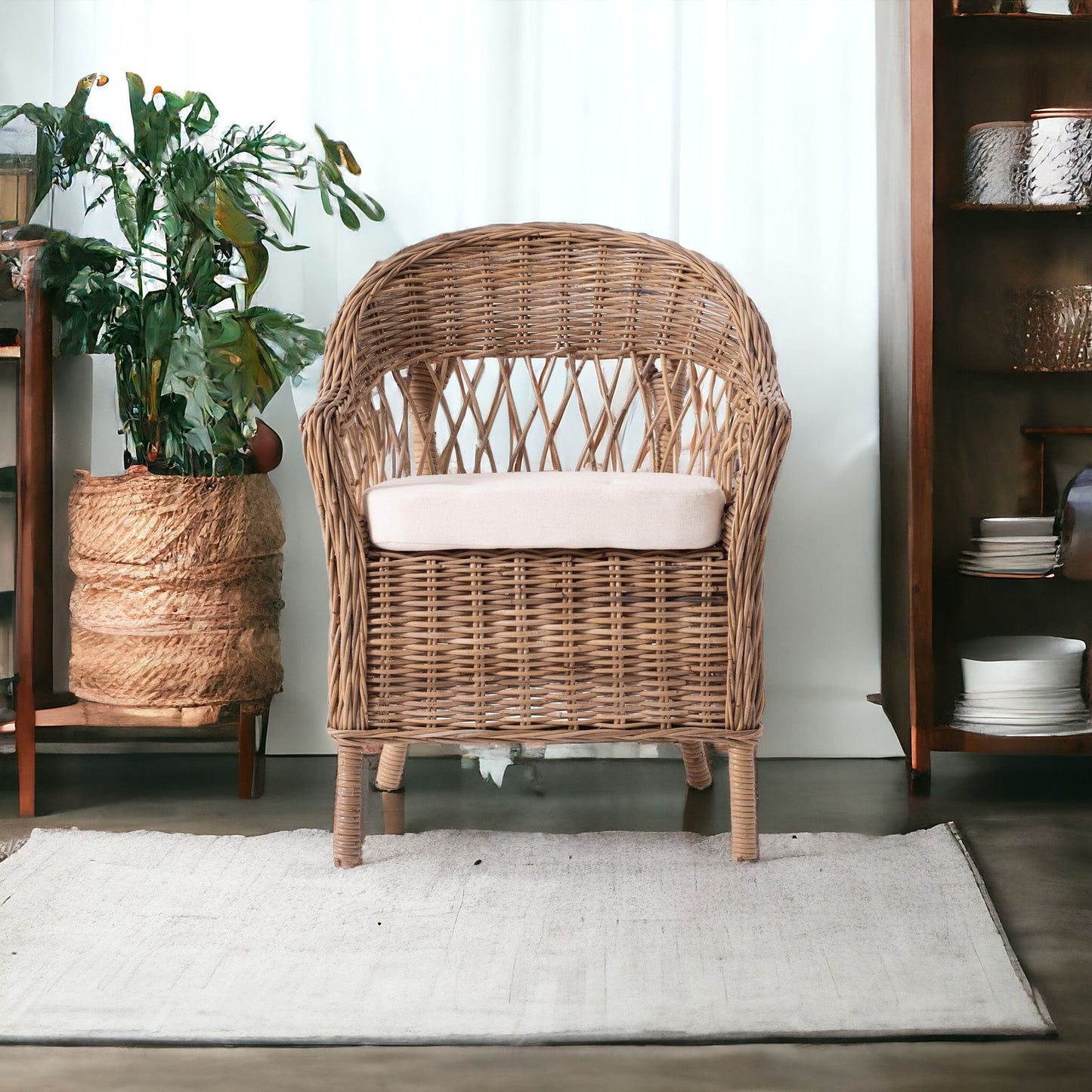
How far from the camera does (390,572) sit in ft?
5.03

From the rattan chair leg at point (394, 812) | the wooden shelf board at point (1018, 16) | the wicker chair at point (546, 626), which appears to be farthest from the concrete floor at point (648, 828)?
the wooden shelf board at point (1018, 16)

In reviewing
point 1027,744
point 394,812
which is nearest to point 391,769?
point 394,812

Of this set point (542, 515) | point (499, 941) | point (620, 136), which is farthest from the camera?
point (620, 136)

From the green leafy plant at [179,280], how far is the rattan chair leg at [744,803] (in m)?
0.95

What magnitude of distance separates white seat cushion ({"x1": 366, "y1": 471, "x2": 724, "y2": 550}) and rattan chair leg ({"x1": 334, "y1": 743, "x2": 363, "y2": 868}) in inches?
11.9

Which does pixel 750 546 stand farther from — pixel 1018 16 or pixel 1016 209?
pixel 1018 16

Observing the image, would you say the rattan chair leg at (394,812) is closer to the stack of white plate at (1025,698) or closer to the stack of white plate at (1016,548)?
the stack of white plate at (1025,698)

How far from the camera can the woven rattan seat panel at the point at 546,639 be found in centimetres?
153

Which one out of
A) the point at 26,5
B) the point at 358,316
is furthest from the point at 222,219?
the point at 26,5

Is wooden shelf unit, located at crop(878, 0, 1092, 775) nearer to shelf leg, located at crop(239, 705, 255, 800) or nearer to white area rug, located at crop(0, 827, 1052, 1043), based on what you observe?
white area rug, located at crop(0, 827, 1052, 1043)

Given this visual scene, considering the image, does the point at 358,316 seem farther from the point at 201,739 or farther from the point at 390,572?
the point at 201,739

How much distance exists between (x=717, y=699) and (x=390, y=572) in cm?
47

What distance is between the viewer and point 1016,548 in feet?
6.48

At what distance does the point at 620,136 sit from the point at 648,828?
1.30 meters
